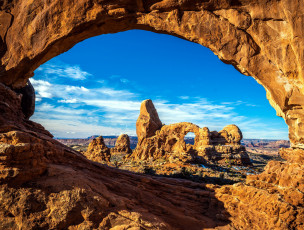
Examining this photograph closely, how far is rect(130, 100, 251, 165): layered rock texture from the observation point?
108 feet

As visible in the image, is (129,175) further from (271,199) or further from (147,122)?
(147,122)

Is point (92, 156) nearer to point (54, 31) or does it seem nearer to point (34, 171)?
point (54, 31)

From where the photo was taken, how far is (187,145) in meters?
34.3

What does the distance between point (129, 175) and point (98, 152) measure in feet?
72.1

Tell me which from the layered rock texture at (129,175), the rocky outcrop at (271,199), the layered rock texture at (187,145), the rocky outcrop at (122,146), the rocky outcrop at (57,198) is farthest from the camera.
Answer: the rocky outcrop at (122,146)

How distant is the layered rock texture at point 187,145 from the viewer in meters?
33.0

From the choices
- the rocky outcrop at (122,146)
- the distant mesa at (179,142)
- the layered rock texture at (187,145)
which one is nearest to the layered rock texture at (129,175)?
the distant mesa at (179,142)

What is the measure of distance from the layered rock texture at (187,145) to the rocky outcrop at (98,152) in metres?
8.39

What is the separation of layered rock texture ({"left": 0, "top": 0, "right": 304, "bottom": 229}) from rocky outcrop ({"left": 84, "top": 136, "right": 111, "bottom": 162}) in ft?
67.0

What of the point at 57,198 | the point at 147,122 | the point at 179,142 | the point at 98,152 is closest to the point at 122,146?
the point at 147,122

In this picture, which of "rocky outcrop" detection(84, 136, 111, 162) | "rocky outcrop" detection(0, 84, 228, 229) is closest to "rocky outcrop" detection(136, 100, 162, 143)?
"rocky outcrop" detection(84, 136, 111, 162)

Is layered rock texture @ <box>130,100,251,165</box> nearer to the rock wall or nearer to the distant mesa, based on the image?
the distant mesa

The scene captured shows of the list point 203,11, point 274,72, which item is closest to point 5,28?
point 203,11

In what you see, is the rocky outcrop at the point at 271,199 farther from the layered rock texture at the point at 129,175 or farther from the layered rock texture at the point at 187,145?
the layered rock texture at the point at 187,145
